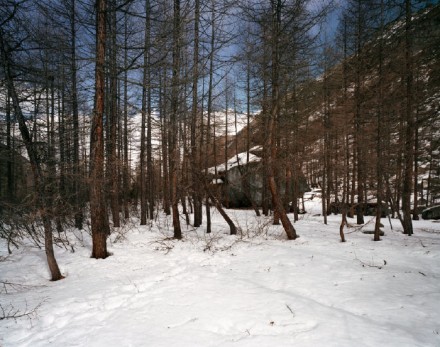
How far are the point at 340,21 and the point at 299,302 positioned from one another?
16698mm

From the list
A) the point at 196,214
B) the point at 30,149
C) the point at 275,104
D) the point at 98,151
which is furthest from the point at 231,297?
the point at 196,214

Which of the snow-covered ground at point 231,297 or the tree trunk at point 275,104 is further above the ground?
the tree trunk at point 275,104

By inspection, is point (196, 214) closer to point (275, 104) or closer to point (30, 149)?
point (275, 104)

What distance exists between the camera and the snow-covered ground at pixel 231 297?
10.4 feet

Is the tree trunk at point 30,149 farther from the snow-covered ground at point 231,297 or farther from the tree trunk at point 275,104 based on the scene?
the tree trunk at point 275,104

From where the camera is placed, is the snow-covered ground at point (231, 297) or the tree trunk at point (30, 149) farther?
the tree trunk at point (30, 149)

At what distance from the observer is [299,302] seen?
3.95 metres

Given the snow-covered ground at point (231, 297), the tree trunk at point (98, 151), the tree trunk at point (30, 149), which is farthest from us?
the tree trunk at point (98, 151)

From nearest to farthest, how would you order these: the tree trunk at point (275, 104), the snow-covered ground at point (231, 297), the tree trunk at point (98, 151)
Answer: the snow-covered ground at point (231, 297) < the tree trunk at point (98, 151) < the tree trunk at point (275, 104)

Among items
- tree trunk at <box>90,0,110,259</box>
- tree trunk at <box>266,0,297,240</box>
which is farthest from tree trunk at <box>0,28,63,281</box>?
tree trunk at <box>266,0,297,240</box>

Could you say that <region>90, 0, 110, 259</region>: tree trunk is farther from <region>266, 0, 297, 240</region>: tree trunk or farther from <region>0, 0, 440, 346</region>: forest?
<region>266, 0, 297, 240</region>: tree trunk

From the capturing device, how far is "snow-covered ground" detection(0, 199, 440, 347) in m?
3.18

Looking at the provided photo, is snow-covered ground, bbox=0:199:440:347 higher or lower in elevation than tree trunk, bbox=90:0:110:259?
lower

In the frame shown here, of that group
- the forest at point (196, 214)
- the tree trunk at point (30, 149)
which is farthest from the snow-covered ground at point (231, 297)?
the tree trunk at point (30, 149)
